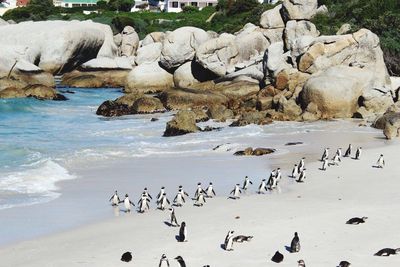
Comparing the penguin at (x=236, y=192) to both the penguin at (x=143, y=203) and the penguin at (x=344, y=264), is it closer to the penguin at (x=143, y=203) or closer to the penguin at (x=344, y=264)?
the penguin at (x=143, y=203)

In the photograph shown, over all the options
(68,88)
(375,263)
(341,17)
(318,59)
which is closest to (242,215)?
(375,263)

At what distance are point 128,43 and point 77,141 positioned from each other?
3497cm

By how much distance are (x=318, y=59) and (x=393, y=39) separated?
1185 centimetres

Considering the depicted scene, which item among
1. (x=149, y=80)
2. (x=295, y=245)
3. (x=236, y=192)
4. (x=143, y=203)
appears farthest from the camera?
(x=149, y=80)

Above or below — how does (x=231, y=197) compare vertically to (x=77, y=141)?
above

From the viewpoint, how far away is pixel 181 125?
3084 centimetres

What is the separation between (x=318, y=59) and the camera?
1495 inches

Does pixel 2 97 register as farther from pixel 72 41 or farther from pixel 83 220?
pixel 83 220

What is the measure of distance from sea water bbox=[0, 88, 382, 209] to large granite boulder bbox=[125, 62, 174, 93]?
8.60 meters

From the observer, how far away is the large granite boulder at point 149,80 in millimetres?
50094

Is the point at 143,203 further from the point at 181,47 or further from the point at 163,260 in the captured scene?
the point at 181,47

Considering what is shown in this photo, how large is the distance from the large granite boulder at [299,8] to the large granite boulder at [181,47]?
674 centimetres

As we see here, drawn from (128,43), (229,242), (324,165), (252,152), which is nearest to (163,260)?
(229,242)

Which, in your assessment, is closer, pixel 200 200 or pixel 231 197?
pixel 200 200
